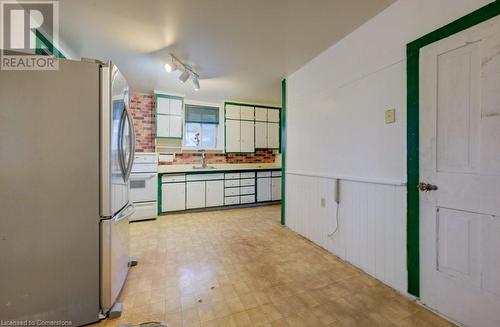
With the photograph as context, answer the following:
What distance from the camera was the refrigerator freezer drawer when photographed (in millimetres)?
1458

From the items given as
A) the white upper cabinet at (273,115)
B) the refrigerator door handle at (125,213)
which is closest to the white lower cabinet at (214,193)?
the white upper cabinet at (273,115)

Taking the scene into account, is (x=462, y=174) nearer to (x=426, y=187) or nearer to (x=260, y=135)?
(x=426, y=187)

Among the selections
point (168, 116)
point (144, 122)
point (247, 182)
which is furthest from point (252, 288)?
point (144, 122)

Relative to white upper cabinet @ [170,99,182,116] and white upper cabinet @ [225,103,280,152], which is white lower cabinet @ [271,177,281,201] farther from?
white upper cabinet @ [170,99,182,116]

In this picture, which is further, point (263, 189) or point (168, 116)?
point (263, 189)

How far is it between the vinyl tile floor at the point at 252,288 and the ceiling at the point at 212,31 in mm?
2389

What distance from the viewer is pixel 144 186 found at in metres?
3.88

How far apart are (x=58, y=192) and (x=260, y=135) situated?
4230 mm

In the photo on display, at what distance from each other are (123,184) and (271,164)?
14.0ft

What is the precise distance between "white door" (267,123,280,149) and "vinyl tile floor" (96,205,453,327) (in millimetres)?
2770

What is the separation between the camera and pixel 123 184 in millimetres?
1788

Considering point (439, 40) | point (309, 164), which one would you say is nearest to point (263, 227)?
point (309, 164)

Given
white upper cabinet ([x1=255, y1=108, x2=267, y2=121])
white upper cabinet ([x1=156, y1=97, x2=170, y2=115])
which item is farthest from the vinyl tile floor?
white upper cabinet ([x1=255, y1=108, x2=267, y2=121])

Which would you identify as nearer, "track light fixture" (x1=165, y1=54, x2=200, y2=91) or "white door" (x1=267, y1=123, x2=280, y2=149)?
"track light fixture" (x1=165, y1=54, x2=200, y2=91)
